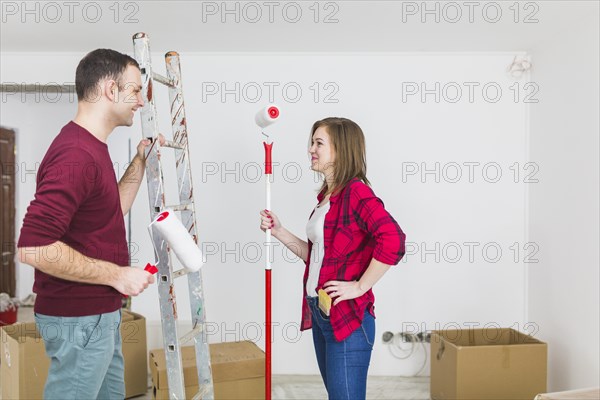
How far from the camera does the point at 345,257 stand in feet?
6.36

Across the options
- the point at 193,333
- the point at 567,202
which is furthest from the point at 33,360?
the point at 567,202

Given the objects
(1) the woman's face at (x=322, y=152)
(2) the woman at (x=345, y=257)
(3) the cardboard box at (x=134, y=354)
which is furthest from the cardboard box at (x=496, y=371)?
(3) the cardboard box at (x=134, y=354)

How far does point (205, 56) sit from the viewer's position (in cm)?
358

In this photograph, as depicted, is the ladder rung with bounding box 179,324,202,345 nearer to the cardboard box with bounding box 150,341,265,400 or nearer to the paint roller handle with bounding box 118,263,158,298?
the cardboard box with bounding box 150,341,265,400

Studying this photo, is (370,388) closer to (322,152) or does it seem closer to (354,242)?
(354,242)

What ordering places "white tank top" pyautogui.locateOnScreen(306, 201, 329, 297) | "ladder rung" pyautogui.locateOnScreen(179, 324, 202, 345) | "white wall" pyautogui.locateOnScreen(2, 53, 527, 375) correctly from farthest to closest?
"white wall" pyautogui.locateOnScreen(2, 53, 527, 375) < "ladder rung" pyautogui.locateOnScreen(179, 324, 202, 345) < "white tank top" pyautogui.locateOnScreen(306, 201, 329, 297)

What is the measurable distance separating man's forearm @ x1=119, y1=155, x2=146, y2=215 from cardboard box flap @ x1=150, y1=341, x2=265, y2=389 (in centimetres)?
100

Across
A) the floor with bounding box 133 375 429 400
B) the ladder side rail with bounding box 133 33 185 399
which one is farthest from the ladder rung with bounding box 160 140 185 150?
the floor with bounding box 133 375 429 400

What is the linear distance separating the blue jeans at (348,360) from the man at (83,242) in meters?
0.67

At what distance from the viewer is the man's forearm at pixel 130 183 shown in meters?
1.92

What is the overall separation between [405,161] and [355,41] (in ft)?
2.68

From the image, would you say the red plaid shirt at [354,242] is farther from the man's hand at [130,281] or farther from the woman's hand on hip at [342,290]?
the man's hand at [130,281]

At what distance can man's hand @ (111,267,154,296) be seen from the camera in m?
1.54

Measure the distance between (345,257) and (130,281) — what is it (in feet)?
→ 2.41
